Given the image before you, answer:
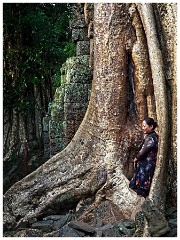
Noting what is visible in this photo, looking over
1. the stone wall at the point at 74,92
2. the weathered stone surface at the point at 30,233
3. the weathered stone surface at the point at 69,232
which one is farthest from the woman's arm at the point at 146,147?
the stone wall at the point at 74,92

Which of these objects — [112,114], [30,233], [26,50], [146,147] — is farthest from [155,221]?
[26,50]

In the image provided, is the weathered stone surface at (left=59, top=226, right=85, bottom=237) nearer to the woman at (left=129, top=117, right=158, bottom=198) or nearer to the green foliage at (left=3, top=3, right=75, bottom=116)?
the woman at (left=129, top=117, right=158, bottom=198)

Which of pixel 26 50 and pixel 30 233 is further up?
pixel 26 50

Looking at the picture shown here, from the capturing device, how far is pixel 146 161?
4383 mm

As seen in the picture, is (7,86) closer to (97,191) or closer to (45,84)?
(45,84)

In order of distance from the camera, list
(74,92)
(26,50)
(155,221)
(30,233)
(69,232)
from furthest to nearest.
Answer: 1. (26,50)
2. (74,92)
3. (30,233)
4. (69,232)
5. (155,221)

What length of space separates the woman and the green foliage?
6.98 metres

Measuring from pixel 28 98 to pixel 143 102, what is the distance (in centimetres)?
761

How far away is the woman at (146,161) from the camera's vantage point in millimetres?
4301

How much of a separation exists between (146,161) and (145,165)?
0.15 ft

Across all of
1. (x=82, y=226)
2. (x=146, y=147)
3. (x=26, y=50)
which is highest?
(x=26, y=50)

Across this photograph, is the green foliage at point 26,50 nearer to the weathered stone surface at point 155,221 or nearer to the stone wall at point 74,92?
the stone wall at point 74,92

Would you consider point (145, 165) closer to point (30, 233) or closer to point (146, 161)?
point (146, 161)

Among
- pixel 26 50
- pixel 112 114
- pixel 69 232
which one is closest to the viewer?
pixel 69 232
